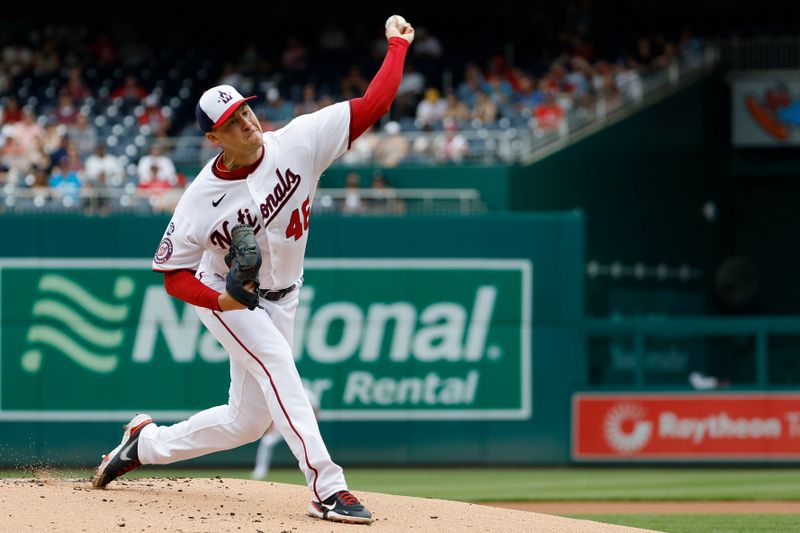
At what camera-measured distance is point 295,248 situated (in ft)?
19.9

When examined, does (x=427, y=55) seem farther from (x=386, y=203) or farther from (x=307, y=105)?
(x=386, y=203)

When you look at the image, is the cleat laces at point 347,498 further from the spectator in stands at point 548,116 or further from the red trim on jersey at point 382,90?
the spectator in stands at point 548,116

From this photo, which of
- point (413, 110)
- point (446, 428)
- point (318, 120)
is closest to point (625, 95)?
point (413, 110)

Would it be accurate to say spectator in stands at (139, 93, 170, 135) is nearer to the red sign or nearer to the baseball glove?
the red sign

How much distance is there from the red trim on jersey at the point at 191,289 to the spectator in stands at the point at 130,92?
46.5ft

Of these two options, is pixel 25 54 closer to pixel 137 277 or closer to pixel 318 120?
pixel 137 277

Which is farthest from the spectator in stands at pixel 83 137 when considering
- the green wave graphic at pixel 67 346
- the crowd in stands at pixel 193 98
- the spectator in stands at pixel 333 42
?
the spectator in stands at pixel 333 42

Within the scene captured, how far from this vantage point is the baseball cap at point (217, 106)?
584 centimetres

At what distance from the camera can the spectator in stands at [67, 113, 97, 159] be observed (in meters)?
17.6

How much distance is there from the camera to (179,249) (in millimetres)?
6020

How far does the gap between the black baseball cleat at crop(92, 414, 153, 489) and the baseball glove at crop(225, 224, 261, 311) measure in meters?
1.21

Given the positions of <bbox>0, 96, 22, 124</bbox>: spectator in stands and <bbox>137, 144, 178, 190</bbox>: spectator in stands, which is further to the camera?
<bbox>0, 96, 22, 124</bbox>: spectator in stands

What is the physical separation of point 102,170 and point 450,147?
4274 mm

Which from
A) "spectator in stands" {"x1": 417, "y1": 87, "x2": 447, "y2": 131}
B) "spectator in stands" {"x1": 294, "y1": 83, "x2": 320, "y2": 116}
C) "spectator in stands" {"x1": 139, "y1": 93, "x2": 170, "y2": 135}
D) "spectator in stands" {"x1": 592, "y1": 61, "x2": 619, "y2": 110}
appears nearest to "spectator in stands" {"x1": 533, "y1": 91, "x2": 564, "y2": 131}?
"spectator in stands" {"x1": 592, "y1": 61, "x2": 619, "y2": 110}
